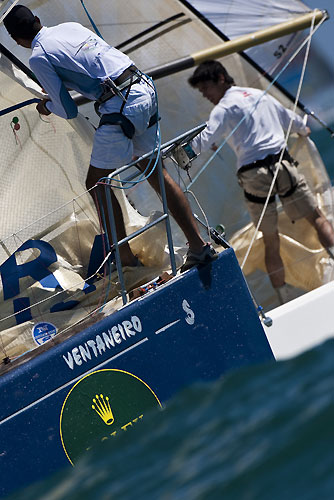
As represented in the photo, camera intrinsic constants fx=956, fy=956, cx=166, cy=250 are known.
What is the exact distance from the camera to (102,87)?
15.1ft

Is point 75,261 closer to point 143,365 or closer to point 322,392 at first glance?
point 143,365

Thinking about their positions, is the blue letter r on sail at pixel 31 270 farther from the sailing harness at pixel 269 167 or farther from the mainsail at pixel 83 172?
the sailing harness at pixel 269 167

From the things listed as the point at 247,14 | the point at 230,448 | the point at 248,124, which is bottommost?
the point at 230,448

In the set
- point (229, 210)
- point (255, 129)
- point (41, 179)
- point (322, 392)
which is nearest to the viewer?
point (322, 392)

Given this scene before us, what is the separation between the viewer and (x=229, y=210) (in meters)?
7.05

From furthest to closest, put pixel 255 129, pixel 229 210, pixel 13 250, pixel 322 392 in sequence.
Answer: pixel 229 210 < pixel 255 129 < pixel 13 250 < pixel 322 392

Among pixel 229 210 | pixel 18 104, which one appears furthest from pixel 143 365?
pixel 229 210

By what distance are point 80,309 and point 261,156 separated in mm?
1851

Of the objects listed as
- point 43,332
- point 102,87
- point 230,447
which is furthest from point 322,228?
point 230,447

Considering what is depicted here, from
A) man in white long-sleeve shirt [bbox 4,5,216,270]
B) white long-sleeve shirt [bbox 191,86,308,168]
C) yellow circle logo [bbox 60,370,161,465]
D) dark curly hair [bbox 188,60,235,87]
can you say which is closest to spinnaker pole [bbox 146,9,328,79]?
dark curly hair [bbox 188,60,235,87]

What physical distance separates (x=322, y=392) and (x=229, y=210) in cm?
289

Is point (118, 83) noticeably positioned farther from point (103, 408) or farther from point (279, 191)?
point (279, 191)

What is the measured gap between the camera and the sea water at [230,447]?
12.1ft

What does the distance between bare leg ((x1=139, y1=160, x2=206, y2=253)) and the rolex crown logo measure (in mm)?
849
